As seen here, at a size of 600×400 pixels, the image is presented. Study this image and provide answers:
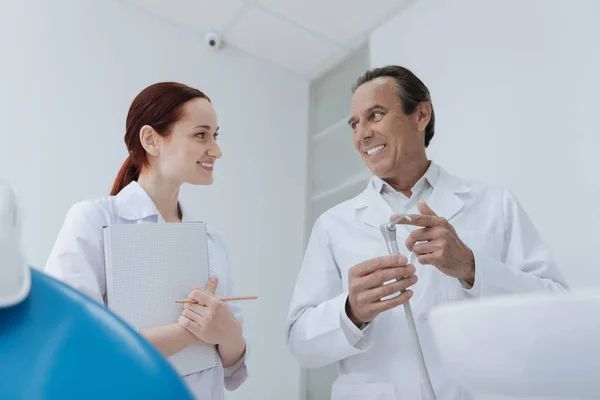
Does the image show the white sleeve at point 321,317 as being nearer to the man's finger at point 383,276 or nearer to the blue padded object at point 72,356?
the man's finger at point 383,276

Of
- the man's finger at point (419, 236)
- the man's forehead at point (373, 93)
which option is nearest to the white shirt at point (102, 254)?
the man's finger at point (419, 236)

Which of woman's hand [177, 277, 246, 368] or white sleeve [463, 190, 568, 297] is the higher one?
white sleeve [463, 190, 568, 297]

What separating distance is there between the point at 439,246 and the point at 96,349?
784 millimetres

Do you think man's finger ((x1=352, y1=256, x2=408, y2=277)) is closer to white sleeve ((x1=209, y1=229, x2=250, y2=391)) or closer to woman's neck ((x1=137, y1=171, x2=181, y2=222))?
white sleeve ((x1=209, y1=229, x2=250, y2=391))

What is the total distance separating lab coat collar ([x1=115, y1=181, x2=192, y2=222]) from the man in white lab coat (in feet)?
1.24

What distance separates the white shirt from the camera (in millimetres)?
998

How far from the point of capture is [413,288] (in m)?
1.23

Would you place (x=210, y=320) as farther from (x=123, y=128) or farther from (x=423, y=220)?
(x=123, y=128)

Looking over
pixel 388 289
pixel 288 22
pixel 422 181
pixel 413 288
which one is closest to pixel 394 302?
pixel 388 289

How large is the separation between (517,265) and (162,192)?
800 mm

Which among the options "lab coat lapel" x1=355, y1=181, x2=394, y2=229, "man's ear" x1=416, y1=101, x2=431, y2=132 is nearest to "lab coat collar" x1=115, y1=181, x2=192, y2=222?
"lab coat lapel" x1=355, y1=181, x2=394, y2=229

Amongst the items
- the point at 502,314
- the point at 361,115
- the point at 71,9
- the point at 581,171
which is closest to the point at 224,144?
the point at 71,9

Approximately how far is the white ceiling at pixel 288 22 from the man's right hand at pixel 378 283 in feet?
5.97

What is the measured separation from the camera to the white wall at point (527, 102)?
168cm
